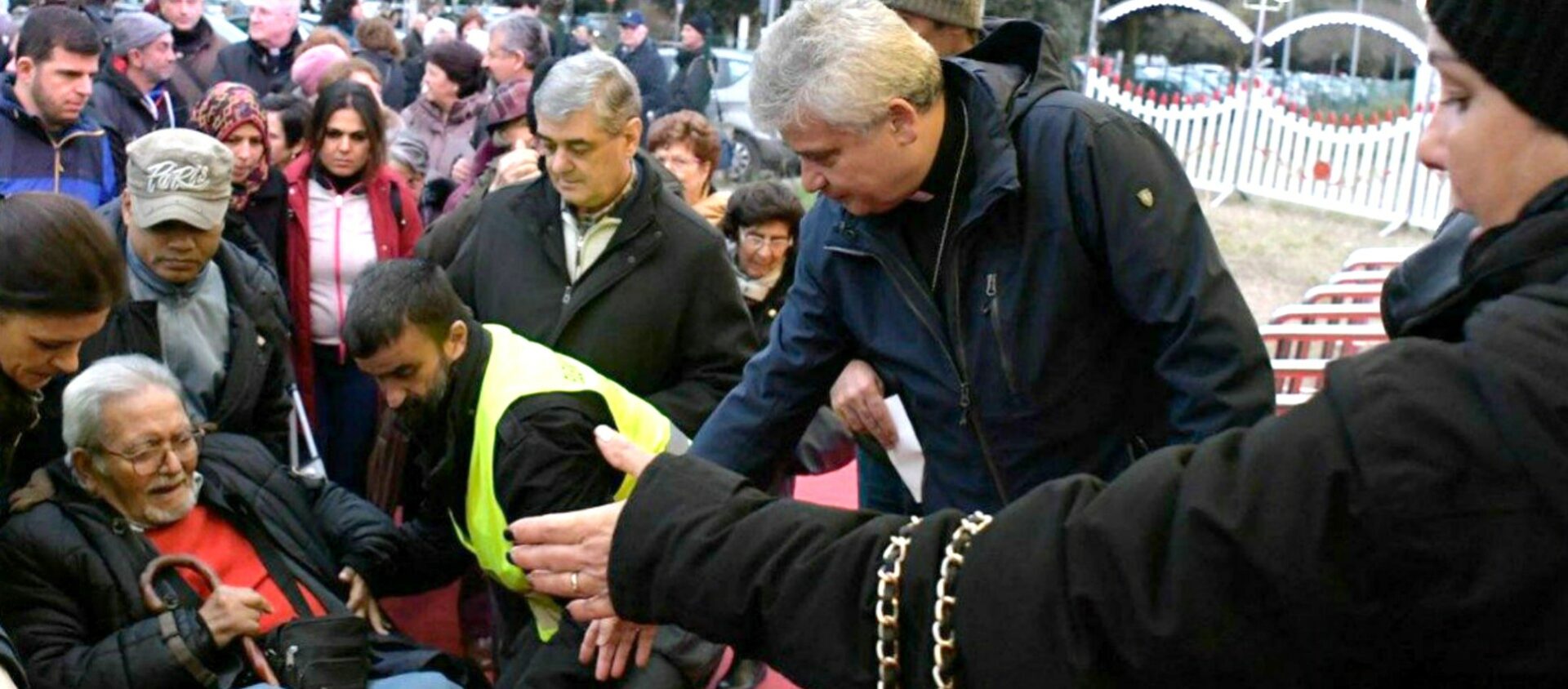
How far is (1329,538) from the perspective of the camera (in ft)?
4.87

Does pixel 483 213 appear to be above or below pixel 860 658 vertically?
below

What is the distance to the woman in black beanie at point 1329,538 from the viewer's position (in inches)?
56.8

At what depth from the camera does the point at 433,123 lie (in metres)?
7.91

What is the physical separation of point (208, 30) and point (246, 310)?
5079 mm

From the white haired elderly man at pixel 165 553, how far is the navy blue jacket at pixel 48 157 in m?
1.78

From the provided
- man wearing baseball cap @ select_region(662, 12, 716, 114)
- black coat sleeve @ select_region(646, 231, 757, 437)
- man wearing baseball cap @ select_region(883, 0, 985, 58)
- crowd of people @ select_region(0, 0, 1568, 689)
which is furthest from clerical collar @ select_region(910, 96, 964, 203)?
man wearing baseball cap @ select_region(662, 12, 716, 114)

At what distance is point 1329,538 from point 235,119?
15.1 feet

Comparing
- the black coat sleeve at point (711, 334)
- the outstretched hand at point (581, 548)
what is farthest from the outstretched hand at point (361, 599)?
the outstretched hand at point (581, 548)

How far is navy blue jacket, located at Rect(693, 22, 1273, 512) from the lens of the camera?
282cm

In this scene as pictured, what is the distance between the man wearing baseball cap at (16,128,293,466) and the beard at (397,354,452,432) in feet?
2.58

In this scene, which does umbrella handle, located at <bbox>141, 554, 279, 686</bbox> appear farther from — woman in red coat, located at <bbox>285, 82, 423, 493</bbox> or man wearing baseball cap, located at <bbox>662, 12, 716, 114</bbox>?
man wearing baseball cap, located at <bbox>662, 12, 716, 114</bbox>

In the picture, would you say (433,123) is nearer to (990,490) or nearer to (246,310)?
(246,310)

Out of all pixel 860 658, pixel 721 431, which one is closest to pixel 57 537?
pixel 721 431


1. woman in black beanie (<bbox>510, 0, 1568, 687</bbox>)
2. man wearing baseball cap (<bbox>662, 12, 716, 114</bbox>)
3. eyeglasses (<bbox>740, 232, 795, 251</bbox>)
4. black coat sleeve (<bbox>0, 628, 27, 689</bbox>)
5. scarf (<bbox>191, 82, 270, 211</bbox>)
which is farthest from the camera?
man wearing baseball cap (<bbox>662, 12, 716, 114</bbox>)
